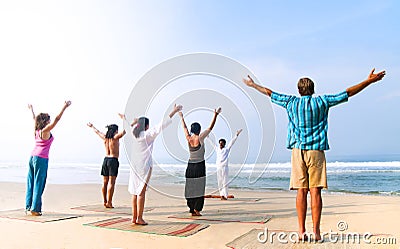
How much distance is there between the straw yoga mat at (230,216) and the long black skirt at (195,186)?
246 millimetres

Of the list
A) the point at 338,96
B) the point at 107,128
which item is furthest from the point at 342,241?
the point at 107,128

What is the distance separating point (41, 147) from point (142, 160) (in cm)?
267

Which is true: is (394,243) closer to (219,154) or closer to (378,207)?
(378,207)

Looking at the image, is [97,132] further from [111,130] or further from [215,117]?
[215,117]

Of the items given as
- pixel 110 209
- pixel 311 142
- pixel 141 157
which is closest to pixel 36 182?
pixel 110 209

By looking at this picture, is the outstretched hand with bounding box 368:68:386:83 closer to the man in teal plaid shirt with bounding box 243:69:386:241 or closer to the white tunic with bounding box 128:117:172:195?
the man in teal plaid shirt with bounding box 243:69:386:241

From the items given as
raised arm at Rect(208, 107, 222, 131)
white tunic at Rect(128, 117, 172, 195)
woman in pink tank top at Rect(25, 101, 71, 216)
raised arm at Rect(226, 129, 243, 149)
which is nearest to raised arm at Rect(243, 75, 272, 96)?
white tunic at Rect(128, 117, 172, 195)

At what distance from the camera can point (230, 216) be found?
7215 mm

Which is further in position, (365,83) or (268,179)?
(268,179)

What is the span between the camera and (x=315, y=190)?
466 cm

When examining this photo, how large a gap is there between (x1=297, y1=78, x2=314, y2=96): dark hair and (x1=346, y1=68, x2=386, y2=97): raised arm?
49 centimetres

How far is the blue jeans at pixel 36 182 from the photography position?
6977mm
